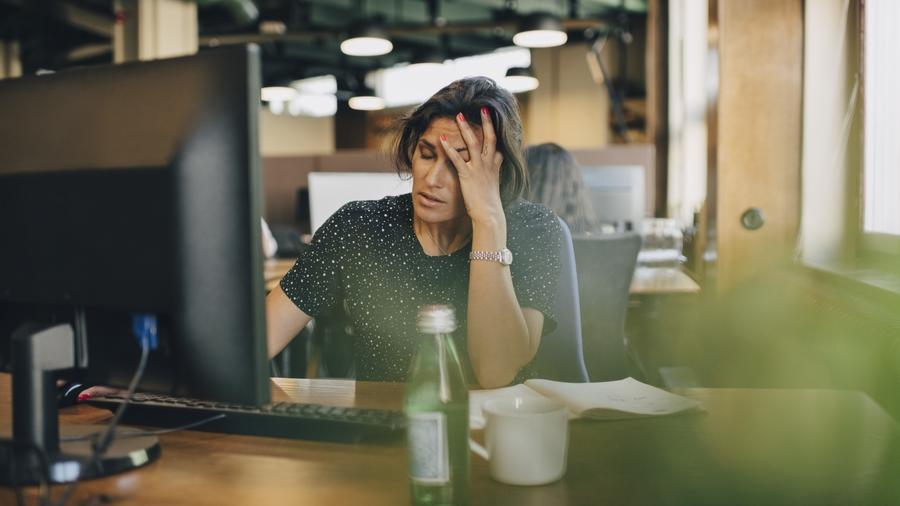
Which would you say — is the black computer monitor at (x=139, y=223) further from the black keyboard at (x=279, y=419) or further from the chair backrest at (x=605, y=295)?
the chair backrest at (x=605, y=295)

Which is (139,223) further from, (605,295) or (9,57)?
(9,57)

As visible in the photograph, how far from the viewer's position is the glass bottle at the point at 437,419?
0.69m

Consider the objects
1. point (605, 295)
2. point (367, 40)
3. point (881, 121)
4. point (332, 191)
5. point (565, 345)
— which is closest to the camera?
point (565, 345)

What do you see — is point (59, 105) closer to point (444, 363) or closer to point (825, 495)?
point (444, 363)

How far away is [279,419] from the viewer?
0.95 metres

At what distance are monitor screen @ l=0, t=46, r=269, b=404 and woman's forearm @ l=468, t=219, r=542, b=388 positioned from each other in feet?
2.04

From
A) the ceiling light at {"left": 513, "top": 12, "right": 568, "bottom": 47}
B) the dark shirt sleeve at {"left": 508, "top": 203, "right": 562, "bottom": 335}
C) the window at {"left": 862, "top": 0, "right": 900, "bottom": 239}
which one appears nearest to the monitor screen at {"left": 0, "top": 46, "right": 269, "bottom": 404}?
the dark shirt sleeve at {"left": 508, "top": 203, "right": 562, "bottom": 335}

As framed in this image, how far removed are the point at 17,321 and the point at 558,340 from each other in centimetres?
111

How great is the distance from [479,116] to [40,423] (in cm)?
92

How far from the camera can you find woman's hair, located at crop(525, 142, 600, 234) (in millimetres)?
2537

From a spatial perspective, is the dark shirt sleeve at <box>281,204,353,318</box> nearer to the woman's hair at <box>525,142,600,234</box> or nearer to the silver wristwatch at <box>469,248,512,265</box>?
the silver wristwatch at <box>469,248,512,265</box>

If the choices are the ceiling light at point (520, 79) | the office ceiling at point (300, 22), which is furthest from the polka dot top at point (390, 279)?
the ceiling light at point (520, 79)

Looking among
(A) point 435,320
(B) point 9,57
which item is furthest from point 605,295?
(B) point 9,57

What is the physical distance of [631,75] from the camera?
27.2ft
